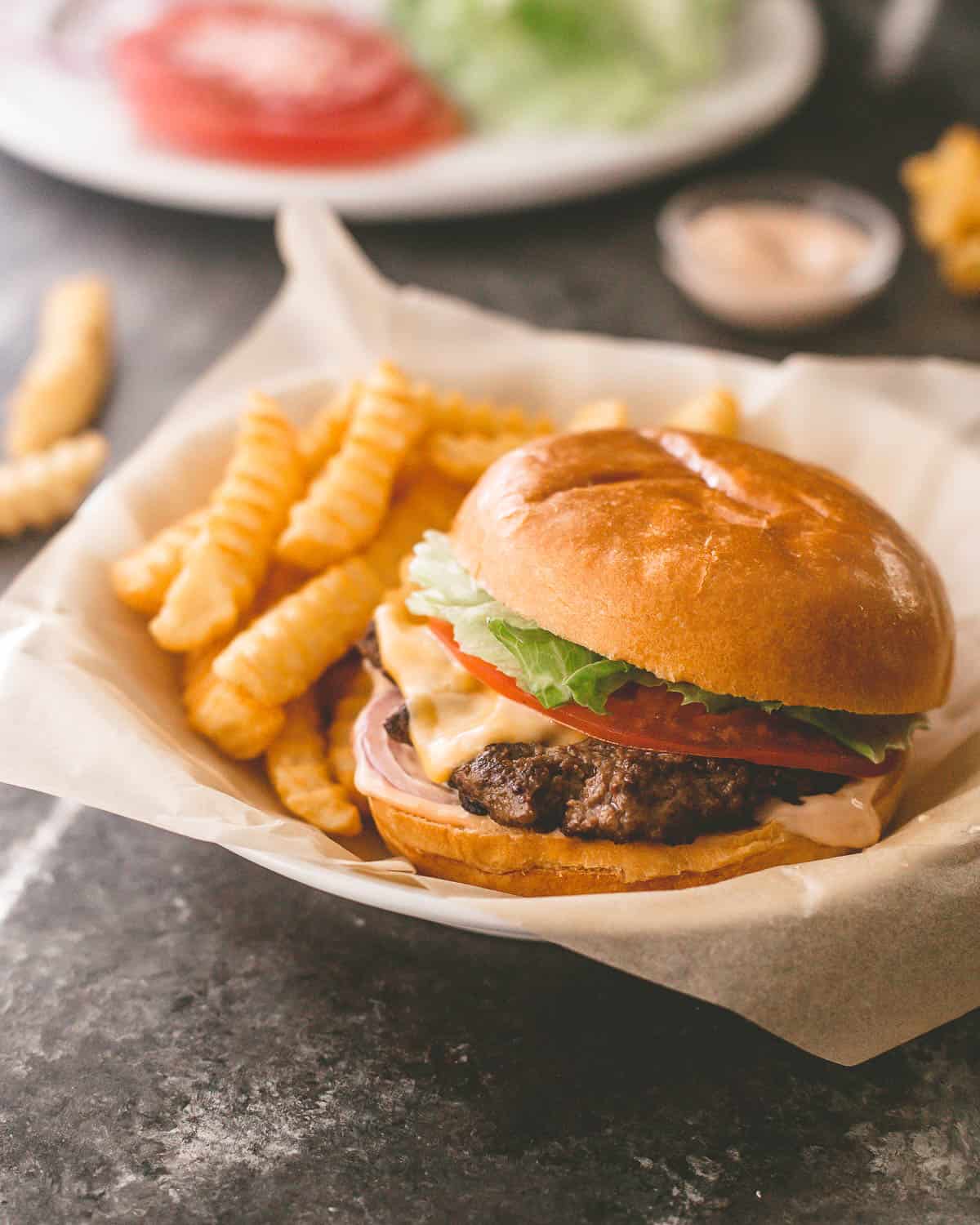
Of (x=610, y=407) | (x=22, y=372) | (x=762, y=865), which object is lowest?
(x=22, y=372)

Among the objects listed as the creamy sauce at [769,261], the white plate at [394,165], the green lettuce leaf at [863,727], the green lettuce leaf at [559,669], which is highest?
the green lettuce leaf at [559,669]

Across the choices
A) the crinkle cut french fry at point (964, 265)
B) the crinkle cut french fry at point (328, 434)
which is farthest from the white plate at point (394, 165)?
the crinkle cut french fry at point (328, 434)

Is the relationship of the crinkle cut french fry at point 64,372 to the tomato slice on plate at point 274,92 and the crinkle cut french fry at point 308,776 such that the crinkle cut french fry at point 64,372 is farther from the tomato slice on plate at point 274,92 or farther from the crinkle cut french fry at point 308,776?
the crinkle cut french fry at point 308,776

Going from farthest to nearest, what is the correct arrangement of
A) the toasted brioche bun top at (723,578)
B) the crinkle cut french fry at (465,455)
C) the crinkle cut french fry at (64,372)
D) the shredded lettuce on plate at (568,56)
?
the shredded lettuce on plate at (568,56) → the crinkle cut french fry at (64,372) → the crinkle cut french fry at (465,455) → the toasted brioche bun top at (723,578)

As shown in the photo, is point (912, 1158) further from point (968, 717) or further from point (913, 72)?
point (913, 72)

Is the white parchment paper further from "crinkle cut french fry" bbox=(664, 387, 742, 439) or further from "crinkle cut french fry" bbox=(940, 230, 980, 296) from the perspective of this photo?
"crinkle cut french fry" bbox=(940, 230, 980, 296)

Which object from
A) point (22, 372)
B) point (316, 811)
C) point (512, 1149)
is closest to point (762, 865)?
point (512, 1149)

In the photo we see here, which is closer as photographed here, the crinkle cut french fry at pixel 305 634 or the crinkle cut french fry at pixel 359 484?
the crinkle cut french fry at pixel 305 634
